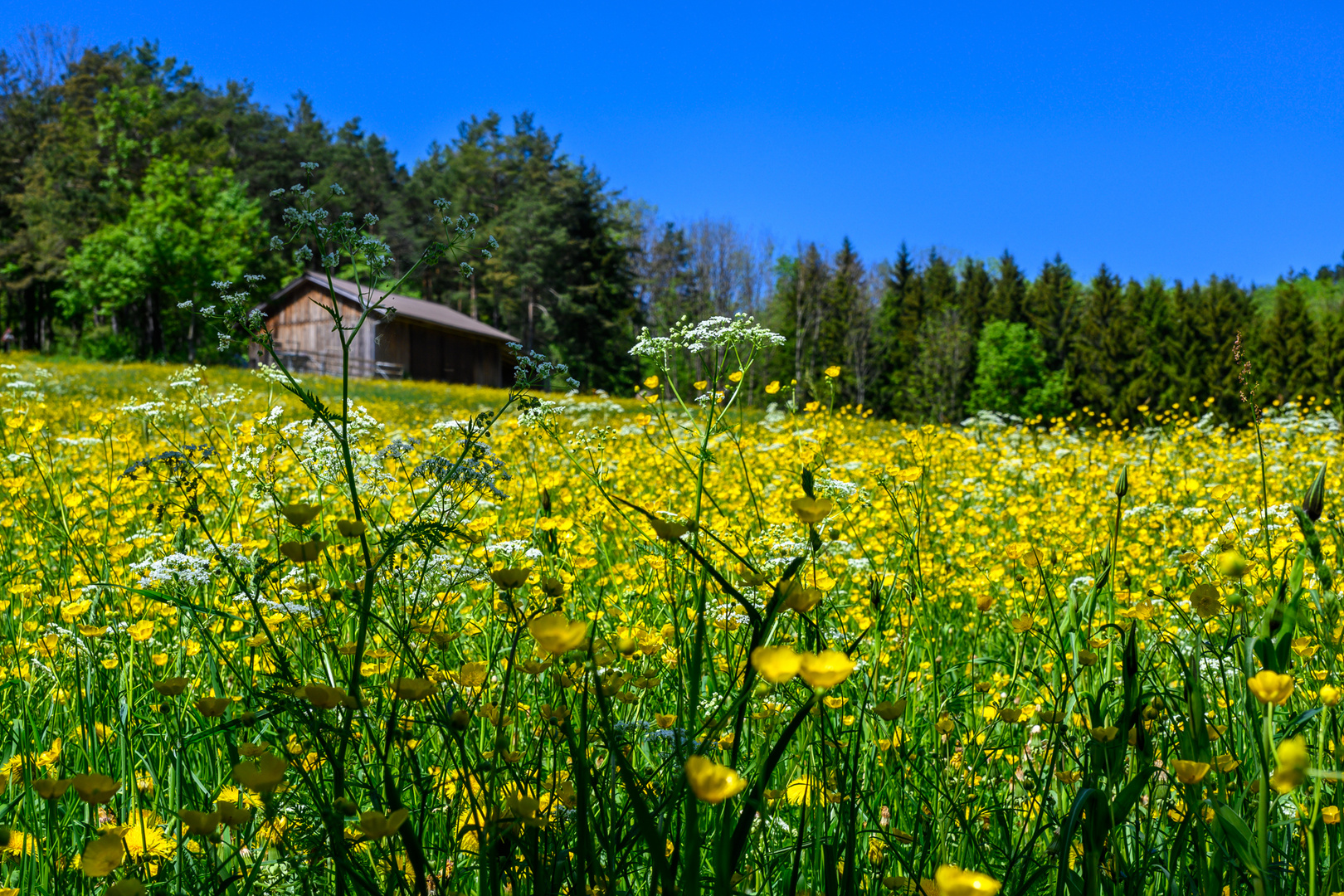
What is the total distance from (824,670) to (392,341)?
31.1 meters

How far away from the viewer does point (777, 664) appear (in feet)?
1.94

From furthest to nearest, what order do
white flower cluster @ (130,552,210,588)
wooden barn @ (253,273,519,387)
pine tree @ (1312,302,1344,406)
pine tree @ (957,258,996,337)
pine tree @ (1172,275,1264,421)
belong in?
1. pine tree @ (957,258,996,337)
2. wooden barn @ (253,273,519,387)
3. pine tree @ (1172,275,1264,421)
4. pine tree @ (1312,302,1344,406)
5. white flower cluster @ (130,552,210,588)

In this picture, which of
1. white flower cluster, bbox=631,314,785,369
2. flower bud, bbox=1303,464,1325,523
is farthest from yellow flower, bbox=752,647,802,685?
white flower cluster, bbox=631,314,785,369

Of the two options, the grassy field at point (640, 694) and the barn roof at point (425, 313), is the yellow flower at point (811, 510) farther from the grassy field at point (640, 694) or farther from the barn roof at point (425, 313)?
the barn roof at point (425, 313)

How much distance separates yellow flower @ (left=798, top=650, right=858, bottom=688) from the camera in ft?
1.89

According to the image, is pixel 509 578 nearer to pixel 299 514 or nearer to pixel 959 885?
pixel 299 514

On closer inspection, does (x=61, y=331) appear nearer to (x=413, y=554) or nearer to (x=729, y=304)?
(x=729, y=304)

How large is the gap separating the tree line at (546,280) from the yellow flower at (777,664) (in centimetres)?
2367

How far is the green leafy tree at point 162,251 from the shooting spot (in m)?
27.8

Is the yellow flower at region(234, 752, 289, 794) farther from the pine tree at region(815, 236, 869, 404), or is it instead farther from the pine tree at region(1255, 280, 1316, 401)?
the pine tree at region(815, 236, 869, 404)

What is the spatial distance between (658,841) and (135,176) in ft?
131

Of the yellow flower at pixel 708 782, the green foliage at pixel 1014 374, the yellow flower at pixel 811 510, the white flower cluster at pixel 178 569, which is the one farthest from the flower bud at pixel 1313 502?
the green foliage at pixel 1014 374

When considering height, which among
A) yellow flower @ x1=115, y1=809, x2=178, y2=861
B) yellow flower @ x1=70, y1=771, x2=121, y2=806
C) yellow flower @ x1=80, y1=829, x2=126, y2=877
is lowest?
yellow flower @ x1=115, y1=809, x2=178, y2=861

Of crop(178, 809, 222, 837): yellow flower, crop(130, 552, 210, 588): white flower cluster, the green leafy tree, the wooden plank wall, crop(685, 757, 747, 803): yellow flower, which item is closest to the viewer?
crop(685, 757, 747, 803): yellow flower
